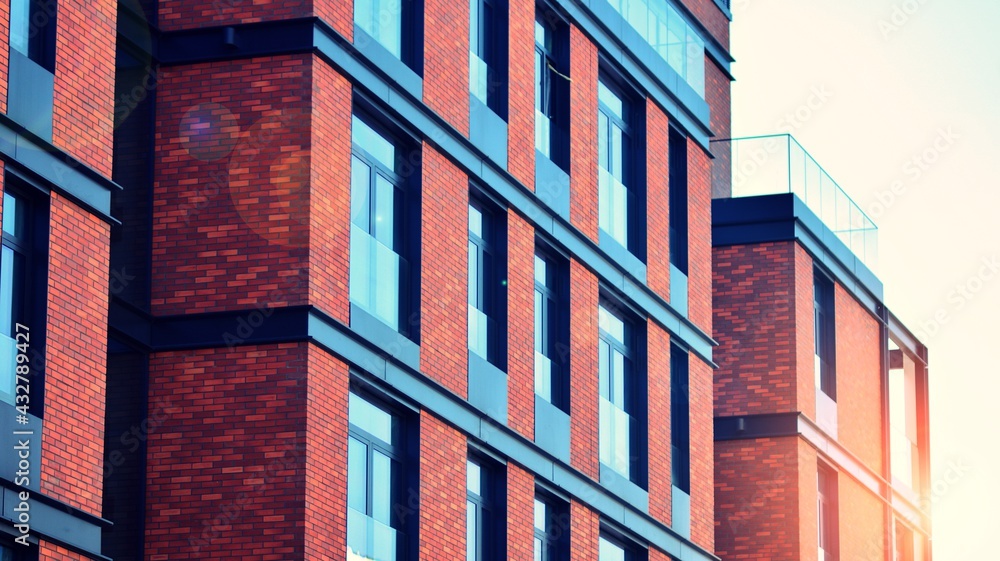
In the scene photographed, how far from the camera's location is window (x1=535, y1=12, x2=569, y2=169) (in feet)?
102

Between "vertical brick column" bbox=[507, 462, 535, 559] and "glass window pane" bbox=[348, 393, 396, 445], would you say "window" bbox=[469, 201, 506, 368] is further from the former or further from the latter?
"glass window pane" bbox=[348, 393, 396, 445]

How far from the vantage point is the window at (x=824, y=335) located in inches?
1565

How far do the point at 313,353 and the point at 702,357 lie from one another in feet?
44.8

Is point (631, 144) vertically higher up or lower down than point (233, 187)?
higher up

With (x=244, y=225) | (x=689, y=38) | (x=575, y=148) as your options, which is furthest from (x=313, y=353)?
(x=689, y=38)

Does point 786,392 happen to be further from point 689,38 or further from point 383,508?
point 383,508

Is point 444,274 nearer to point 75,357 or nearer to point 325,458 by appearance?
point 325,458

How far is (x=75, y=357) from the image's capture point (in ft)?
67.1

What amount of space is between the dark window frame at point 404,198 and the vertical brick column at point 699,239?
33.0 ft

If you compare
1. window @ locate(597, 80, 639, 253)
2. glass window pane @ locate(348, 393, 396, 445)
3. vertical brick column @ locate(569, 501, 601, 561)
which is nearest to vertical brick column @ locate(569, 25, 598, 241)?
window @ locate(597, 80, 639, 253)

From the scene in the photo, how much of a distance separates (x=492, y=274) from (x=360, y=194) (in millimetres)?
3855

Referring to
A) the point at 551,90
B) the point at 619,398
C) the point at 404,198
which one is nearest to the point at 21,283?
the point at 404,198

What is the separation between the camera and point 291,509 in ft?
74.6

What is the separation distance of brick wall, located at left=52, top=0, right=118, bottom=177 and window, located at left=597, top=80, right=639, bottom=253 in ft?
40.5
